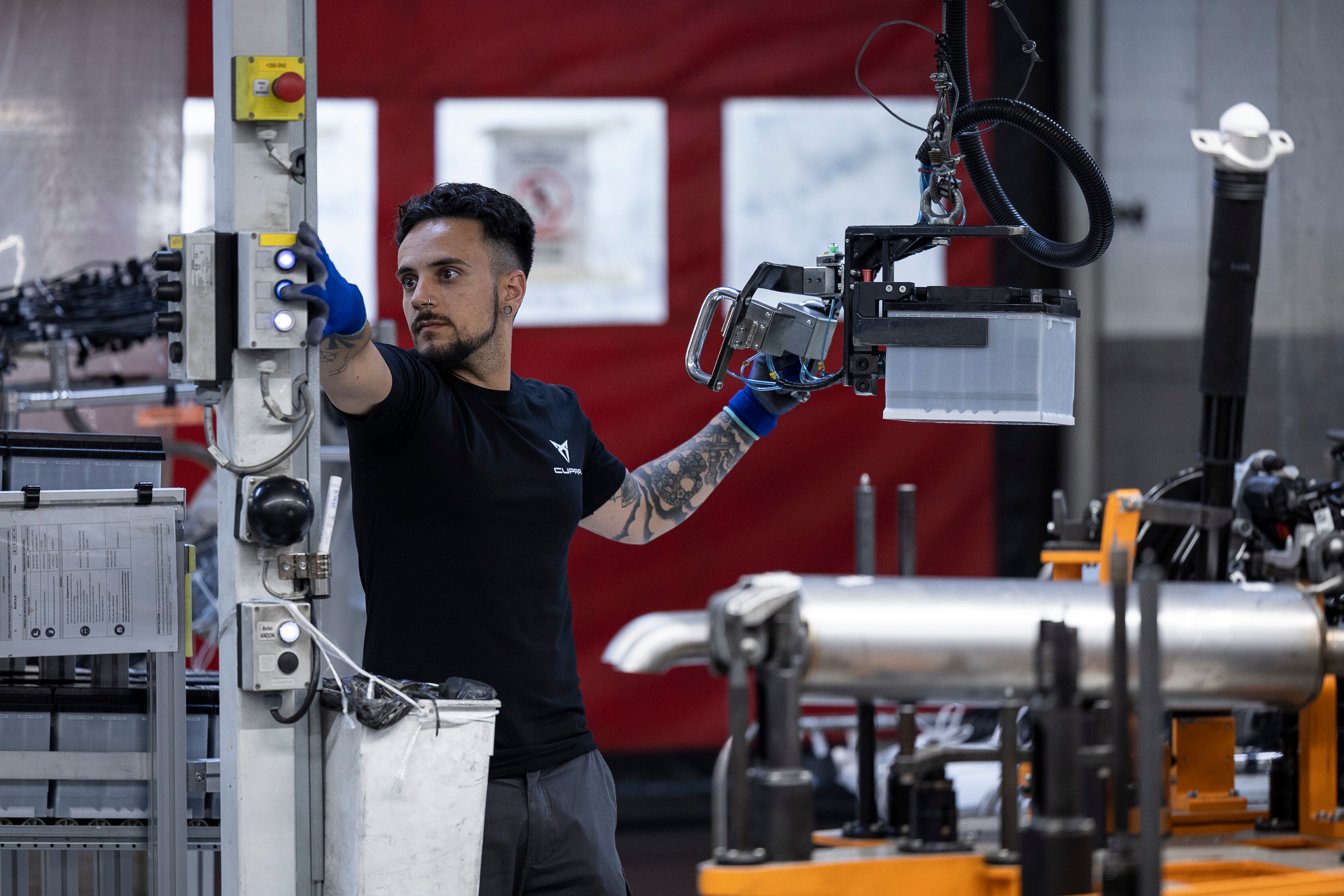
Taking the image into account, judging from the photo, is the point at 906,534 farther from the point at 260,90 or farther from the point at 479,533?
the point at 260,90

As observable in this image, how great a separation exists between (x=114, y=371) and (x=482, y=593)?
204cm

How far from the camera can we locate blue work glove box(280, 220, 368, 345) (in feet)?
5.63

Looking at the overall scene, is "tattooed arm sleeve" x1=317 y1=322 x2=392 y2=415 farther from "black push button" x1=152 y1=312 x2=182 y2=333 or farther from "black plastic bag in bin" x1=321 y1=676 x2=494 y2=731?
→ "black plastic bag in bin" x1=321 y1=676 x2=494 y2=731

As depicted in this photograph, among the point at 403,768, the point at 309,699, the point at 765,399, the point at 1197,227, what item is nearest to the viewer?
the point at 403,768

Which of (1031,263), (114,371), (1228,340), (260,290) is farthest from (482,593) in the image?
(1031,263)

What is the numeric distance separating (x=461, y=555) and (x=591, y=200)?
103 inches

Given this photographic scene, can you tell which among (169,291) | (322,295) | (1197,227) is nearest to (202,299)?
(169,291)

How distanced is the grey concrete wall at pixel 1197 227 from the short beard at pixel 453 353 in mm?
2312

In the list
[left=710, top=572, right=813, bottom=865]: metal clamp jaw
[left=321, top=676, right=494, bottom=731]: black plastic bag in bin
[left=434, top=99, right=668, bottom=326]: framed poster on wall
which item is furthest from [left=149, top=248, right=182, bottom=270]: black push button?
[left=434, top=99, right=668, bottom=326]: framed poster on wall

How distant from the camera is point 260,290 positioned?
1.73 meters

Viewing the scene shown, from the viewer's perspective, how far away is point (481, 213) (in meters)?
2.20

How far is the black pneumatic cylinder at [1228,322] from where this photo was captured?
1258 mm

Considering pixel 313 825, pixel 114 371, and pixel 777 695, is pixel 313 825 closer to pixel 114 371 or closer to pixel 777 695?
pixel 777 695

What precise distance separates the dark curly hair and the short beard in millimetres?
160
